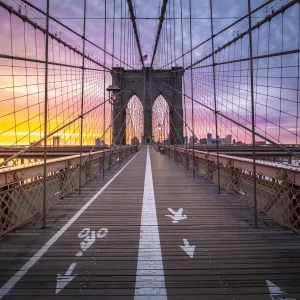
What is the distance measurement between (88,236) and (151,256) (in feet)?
3.54

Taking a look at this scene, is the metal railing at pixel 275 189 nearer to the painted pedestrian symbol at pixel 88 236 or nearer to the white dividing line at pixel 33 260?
the painted pedestrian symbol at pixel 88 236

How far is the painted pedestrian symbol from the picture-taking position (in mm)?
3330

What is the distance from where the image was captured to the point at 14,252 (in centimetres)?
313

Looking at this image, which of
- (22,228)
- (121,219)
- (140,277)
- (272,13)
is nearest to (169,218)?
(121,219)

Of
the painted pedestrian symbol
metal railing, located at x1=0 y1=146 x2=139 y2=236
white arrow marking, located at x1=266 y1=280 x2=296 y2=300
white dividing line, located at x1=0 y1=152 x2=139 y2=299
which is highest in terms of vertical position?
metal railing, located at x1=0 y1=146 x2=139 y2=236

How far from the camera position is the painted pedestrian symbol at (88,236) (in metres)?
3.33

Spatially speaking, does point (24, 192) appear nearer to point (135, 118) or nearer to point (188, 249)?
point (188, 249)

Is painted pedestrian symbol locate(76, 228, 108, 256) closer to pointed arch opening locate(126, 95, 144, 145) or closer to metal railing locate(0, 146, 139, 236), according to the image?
metal railing locate(0, 146, 139, 236)

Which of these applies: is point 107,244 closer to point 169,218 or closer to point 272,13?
point 169,218

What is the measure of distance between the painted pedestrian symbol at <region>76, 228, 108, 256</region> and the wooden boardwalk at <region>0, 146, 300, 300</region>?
12 mm

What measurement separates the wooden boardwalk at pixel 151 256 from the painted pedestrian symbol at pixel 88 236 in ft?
0.04

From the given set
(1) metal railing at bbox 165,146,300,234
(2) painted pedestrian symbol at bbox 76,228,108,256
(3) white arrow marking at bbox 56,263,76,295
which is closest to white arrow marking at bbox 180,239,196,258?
(2) painted pedestrian symbol at bbox 76,228,108,256

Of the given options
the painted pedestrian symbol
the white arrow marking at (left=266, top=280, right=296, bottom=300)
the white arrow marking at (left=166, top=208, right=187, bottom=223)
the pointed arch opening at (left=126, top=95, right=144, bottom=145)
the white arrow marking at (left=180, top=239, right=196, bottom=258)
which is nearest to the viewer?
the white arrow marking at (left=266, top=280, right=296, bottom=300)

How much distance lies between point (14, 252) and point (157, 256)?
5.47 feet
